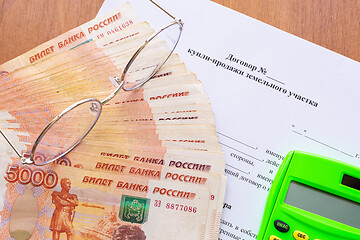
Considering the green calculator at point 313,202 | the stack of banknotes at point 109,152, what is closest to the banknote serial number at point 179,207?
the stack of banknotes at point 109,152

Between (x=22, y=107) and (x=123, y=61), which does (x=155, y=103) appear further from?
(x=22, y=107)

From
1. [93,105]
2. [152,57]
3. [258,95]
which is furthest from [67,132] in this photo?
[258,95]

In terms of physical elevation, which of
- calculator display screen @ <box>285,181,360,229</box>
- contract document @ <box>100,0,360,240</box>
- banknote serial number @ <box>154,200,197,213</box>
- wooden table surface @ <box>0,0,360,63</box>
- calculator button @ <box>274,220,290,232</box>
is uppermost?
wooden table surface @ <box>0,0,360,63</box>

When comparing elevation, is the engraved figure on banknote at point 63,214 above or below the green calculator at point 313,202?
below

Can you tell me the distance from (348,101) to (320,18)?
0.14 m

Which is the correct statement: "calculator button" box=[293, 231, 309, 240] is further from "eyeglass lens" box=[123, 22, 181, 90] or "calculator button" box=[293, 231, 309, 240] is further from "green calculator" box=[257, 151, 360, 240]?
"eyeglass lens" box=[123, 22, 181, 90]

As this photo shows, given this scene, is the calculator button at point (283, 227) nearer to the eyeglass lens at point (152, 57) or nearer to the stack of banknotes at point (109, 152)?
the stack of banknotes at point (109, 152)

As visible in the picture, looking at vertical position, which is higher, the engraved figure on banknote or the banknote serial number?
the banknote serial number

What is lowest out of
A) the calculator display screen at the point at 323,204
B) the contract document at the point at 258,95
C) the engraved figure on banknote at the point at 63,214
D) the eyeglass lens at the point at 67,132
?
the engraved figure on banknote at the point at 63,214

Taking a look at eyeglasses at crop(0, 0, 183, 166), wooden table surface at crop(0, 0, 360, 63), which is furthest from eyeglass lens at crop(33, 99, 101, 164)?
wooden table surface at crop(0, 0, 360, 63)

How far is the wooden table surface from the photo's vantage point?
2.06ft

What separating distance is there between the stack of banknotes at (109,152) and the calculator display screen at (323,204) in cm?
10

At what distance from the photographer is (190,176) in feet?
1.92

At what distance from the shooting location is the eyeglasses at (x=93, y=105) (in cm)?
56
